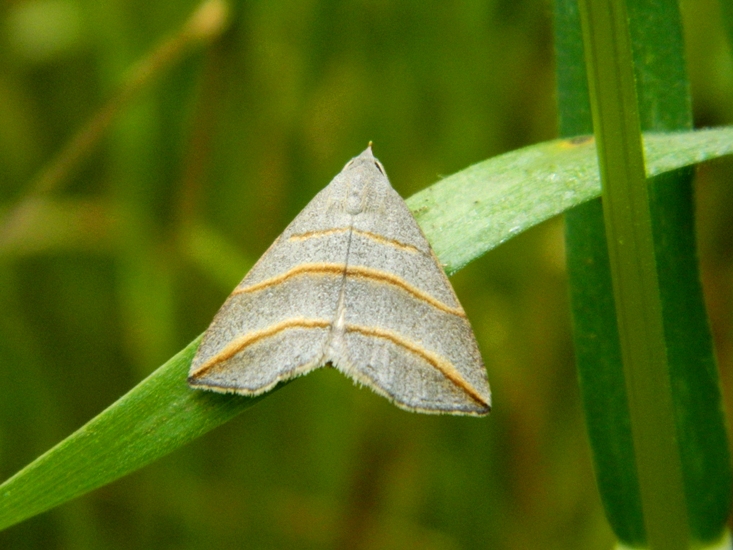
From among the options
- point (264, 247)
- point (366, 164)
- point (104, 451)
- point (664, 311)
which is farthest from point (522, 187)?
point (264, 247)

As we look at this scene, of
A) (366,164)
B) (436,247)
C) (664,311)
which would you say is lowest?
(664,311)

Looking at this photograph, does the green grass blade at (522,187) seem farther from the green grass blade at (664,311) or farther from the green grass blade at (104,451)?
the green grass blade at (104,451)

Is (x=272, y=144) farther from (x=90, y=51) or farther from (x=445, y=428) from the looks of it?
(x=445, y=428)

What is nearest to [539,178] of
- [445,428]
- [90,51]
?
[445,428]

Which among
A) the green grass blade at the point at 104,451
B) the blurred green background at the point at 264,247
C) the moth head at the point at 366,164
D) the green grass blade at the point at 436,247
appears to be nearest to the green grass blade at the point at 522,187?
the green grass blade at the point at 436,247

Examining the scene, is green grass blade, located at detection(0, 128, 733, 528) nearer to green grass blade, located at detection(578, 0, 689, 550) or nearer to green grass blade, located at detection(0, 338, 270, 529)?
green grass blade, located at detection(0, 338, 270, 529)

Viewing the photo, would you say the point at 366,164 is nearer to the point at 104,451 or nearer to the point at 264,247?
the point at 104,451

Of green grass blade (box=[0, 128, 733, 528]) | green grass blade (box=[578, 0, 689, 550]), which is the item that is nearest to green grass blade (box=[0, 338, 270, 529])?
green grass blade (box=[0, 128, 733, 528])
